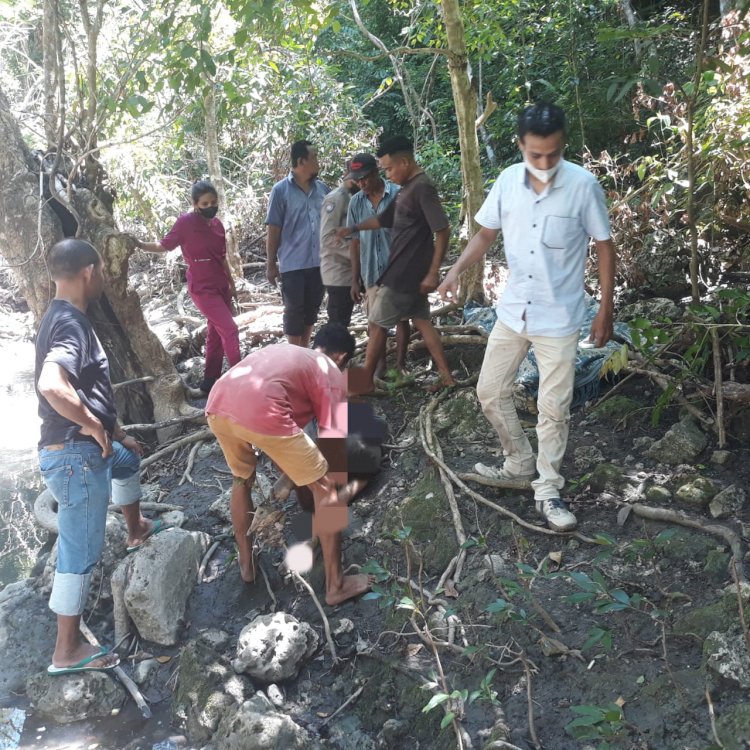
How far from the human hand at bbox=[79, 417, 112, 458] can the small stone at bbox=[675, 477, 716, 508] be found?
2.98m

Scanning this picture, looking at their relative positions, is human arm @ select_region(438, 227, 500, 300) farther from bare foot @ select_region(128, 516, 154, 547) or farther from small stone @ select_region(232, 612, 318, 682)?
bare foot @ select_region(128, 516, 154, 547)

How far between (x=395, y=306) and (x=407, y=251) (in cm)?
41

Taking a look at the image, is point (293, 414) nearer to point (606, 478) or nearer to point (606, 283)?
point (606, 283)

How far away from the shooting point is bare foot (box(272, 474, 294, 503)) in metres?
4.33

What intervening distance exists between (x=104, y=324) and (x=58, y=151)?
1.37 meters

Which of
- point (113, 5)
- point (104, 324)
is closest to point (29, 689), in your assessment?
point (104, 324)

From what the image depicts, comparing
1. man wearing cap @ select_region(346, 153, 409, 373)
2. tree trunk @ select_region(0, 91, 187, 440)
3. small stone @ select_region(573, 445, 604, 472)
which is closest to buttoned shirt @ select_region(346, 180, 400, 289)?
man wearing cap @ select_region(346, 153, 409, 373)

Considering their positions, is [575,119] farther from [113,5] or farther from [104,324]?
[104,324]

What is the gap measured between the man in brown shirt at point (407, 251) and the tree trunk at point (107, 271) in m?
1.79

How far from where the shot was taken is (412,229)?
191 inches

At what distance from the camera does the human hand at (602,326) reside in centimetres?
338

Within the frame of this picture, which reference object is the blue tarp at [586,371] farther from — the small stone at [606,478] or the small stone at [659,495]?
the small stone at [659,495]

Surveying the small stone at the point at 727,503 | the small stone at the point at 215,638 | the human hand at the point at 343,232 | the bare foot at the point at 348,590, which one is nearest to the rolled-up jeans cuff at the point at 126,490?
the small stone at the point at 215,638

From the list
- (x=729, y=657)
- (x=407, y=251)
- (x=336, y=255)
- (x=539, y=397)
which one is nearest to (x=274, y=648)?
(x=539, y=397)
